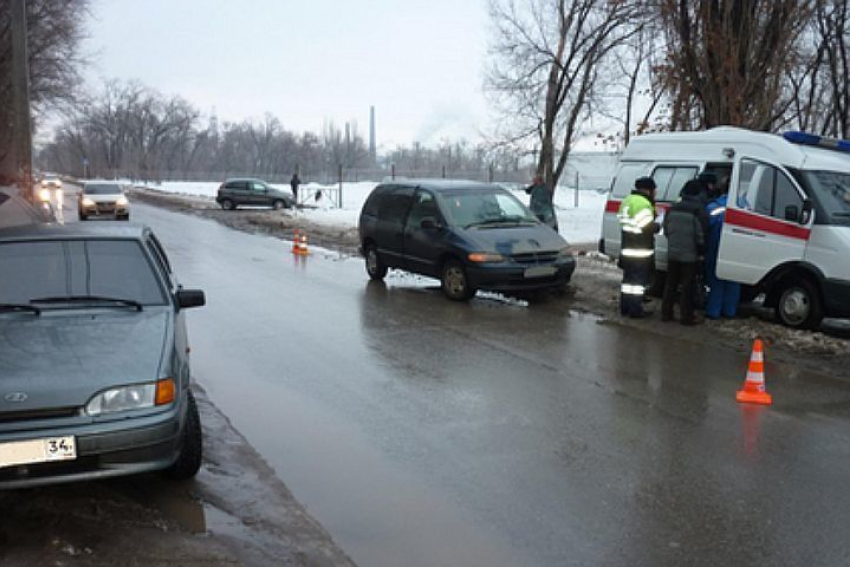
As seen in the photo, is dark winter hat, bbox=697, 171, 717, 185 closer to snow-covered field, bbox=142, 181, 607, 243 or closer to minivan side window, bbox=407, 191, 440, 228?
minivan side window, bbox=407, 191, 440, 228

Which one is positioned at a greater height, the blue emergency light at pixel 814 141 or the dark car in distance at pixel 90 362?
the blue emergency light at pixel 814 141

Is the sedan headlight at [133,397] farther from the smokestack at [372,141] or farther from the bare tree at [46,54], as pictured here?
the smokestack at [372,141]

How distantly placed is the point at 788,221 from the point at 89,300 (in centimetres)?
789

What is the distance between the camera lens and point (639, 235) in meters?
9.74

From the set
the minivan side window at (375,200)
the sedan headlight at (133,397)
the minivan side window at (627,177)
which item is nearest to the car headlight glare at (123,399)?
the sedan headlight at (133,397)

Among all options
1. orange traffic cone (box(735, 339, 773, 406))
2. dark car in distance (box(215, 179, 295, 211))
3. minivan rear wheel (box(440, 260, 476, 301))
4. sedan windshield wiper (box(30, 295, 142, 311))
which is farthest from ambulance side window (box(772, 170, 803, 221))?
dark car in distance (box(215, 179, 295, 211))

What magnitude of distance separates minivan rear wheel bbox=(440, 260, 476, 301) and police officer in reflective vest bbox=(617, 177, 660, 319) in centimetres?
234

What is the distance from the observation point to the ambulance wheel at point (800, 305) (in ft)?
29.3

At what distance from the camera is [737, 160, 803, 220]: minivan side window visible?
9219 mm

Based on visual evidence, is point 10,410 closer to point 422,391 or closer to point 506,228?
point 422,391

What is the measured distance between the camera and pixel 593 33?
97.5 ft

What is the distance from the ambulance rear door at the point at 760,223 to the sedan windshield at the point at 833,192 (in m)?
0.21

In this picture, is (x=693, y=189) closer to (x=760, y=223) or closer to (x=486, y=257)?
(x=760, y=223)

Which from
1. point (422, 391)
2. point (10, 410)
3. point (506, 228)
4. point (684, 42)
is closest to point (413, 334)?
point (422, 391)
